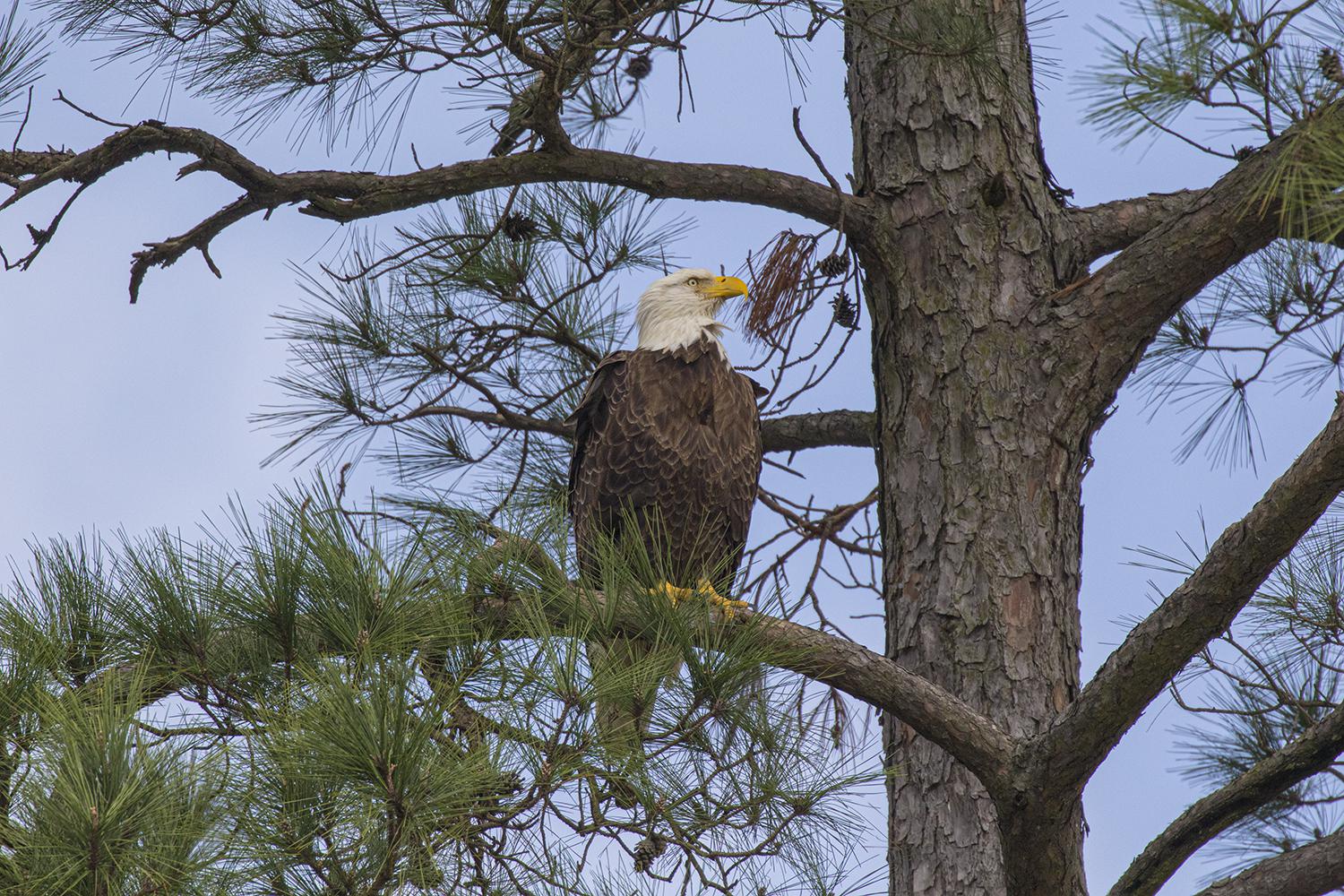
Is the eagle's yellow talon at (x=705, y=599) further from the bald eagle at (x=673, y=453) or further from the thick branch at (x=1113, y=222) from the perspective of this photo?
the thick branch at (x=1113, y=222)

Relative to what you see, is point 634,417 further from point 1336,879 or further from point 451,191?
point 1336,879

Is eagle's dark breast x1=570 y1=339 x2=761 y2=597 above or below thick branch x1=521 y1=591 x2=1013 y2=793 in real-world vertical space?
above

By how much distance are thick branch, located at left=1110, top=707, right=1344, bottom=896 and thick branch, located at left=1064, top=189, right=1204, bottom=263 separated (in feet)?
5.47

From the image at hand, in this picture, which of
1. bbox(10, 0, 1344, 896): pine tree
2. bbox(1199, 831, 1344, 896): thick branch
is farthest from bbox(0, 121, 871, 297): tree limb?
bbox(1199, 831, 1344, 896): thick branch

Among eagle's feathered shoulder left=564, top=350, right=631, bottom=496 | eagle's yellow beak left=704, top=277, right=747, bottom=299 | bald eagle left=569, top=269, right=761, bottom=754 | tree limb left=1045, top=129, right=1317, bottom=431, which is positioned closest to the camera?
tree limb left=1045, top=129, right=1317, bottom=431

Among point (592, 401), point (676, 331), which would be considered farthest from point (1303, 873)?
A: point (676, 331)

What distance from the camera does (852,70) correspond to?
4121mm

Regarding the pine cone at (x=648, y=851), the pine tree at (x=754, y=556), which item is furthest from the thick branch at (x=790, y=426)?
the pine cone at (x=648, y=851)

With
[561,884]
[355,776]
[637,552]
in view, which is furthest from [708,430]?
[355,776]

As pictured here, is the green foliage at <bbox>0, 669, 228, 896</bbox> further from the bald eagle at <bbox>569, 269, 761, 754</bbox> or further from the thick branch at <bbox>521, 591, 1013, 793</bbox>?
the bald eagle at <bbox>569, 269, 761, 754</bbox>

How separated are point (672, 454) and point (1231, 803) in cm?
194

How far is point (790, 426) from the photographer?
457 cm

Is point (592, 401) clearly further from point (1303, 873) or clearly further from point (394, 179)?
point (1303, 873)

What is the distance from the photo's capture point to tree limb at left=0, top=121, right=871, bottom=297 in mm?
3328
